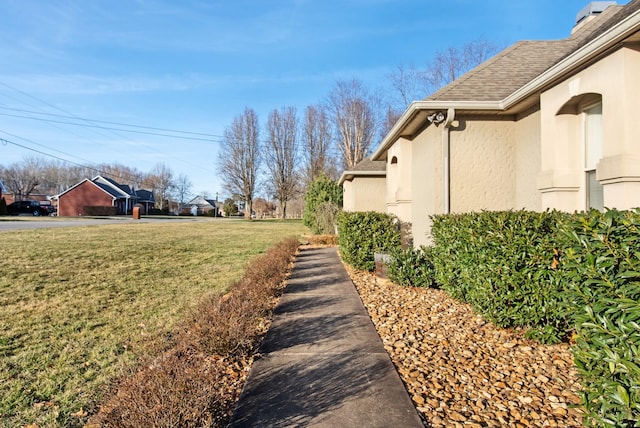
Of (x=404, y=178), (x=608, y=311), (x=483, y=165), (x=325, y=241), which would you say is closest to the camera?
(x=608, y=311)

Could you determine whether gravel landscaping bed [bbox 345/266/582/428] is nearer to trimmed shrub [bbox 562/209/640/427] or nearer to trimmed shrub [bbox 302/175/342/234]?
trimmed shrub [bbox 562/209/640/427]

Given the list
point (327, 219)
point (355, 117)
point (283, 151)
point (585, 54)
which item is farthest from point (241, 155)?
point (585, 54)

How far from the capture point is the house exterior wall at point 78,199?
48219 mm

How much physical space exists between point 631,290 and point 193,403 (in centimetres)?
266

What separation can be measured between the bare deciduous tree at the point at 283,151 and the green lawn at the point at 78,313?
30.8 m

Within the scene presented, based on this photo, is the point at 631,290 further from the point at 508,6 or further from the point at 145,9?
the point at 145,9

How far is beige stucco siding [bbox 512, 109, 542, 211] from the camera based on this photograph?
605 centimetres

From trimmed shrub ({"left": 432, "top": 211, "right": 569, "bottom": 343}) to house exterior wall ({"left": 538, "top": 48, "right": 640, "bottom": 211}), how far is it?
113 centimetres

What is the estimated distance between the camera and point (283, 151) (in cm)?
4109

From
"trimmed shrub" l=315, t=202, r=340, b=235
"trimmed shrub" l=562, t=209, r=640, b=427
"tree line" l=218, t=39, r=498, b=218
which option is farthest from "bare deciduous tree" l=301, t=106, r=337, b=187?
"trimmed shrub" l=562, t=209, r=640, b=427

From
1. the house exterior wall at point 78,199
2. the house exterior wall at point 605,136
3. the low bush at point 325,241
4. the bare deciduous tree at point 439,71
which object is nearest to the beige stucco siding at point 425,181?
the house exterior wall at point 605,136

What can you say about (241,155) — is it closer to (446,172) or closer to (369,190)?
(369,190)

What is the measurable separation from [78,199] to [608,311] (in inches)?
2311

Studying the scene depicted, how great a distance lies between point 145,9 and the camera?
449 inches
